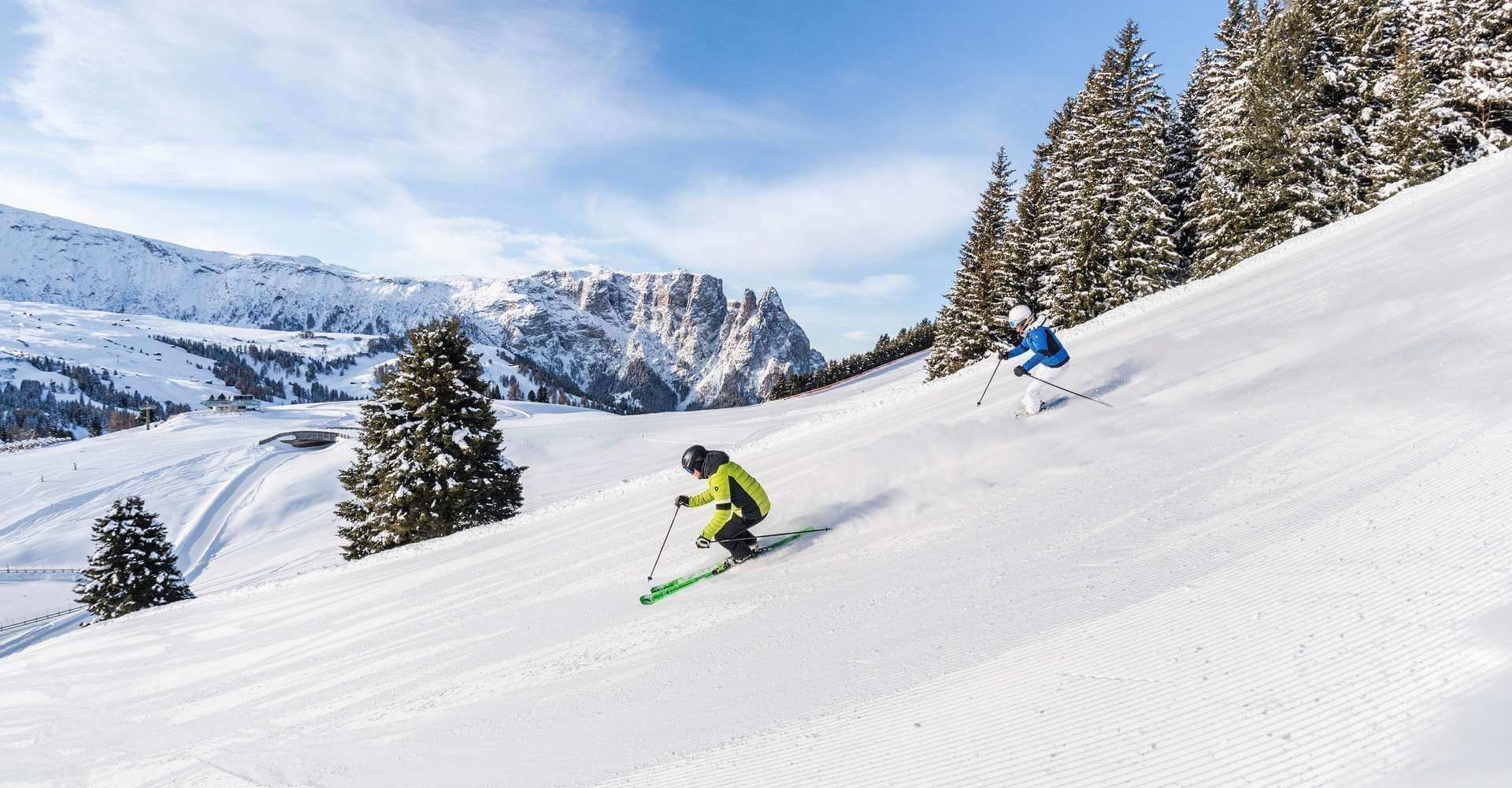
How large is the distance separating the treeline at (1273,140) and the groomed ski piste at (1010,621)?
1429 cm

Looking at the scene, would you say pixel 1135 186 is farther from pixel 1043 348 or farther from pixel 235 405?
pixel 235 405

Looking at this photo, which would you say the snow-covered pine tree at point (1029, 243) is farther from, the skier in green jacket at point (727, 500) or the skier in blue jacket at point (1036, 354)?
the skier in green jacket at point (727, 500)

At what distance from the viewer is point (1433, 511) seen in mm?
4836

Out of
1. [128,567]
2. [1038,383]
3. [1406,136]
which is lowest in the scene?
[128,567]

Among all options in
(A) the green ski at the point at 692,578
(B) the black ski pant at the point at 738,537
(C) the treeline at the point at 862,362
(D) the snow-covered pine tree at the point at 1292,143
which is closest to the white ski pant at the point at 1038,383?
(A) the green ski at the point at 692,578

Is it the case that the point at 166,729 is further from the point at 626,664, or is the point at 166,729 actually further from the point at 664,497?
the point at 664,497

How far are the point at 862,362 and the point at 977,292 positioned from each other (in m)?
49.1

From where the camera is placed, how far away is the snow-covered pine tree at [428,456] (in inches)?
808

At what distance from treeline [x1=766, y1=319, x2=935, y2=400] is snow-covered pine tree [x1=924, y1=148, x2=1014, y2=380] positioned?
3815 centimetres

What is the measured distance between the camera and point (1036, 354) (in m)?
10.1

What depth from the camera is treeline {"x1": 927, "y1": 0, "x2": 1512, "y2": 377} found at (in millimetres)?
25281

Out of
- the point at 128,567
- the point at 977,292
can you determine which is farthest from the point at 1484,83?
the point at 128,567

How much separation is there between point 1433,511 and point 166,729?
13483 mm

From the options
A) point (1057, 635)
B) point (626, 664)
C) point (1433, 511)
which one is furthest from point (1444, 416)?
point (626, 664)
